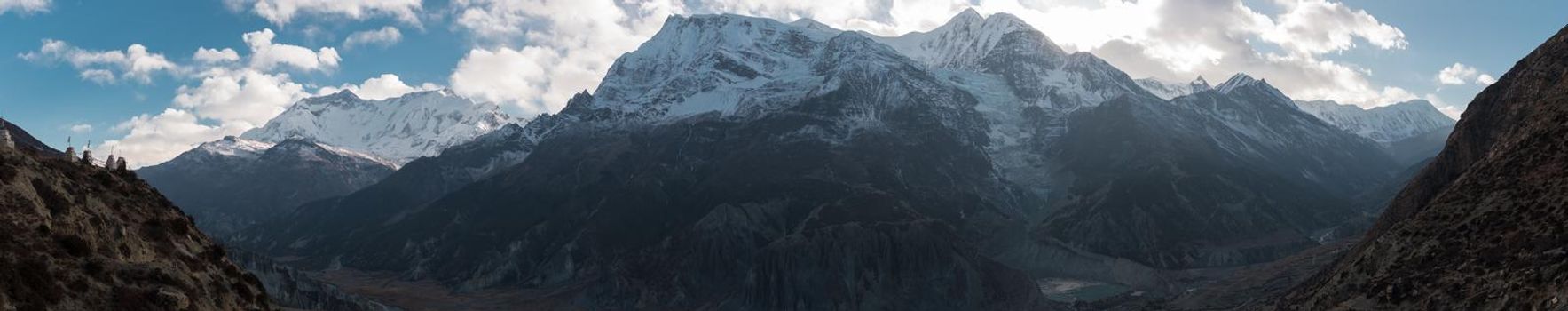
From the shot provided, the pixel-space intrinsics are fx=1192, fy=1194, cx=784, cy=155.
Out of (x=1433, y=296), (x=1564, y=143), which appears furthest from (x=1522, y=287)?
(x=1564, y=143)

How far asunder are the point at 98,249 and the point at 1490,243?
123 m

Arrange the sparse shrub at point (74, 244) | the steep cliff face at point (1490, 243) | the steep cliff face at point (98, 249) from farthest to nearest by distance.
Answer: the steep cliff face at point (1490, 243) < the sparse shrub at point (74, 244) < the steep cliff face at point (98, 249)

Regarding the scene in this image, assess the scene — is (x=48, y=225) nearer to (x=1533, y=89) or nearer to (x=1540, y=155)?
(x=1540, y=155)

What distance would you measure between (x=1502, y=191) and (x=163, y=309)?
130 metres

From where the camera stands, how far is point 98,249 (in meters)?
70.1

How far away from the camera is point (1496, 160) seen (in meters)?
141

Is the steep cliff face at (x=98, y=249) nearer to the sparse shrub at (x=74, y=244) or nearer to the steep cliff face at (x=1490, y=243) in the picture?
the sparse shrub at (x=74, y=244)

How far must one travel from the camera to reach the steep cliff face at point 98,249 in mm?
61531

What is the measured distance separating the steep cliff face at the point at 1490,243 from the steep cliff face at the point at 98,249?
3642 inches

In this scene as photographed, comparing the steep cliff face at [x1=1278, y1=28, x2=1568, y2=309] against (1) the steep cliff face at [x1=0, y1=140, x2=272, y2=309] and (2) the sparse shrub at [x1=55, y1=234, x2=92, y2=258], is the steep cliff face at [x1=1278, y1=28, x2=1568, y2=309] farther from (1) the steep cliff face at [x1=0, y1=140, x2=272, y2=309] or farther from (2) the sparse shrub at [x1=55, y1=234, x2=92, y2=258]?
(2) the sparse shrub at [x1=55, y1=234, x2=92, y2=258]

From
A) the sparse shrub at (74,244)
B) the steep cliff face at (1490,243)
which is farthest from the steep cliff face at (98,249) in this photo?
the steep cliff face at (1490,243)

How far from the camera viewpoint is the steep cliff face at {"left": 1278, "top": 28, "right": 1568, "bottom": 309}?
105000mm

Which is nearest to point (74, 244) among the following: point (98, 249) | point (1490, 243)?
point (98, 249)

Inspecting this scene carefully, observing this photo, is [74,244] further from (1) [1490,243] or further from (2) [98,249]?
(1) [1490,243]
